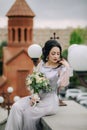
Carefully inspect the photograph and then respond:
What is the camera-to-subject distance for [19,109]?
4.98m

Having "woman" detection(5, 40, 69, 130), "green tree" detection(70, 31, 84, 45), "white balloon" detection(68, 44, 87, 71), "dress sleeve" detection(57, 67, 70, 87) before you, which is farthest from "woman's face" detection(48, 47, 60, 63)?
"green tree" detection(70, 31, 84, 45)

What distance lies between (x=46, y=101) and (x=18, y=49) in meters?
29.4

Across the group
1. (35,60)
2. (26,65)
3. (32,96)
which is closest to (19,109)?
(32,96)

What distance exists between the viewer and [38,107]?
16.6ft

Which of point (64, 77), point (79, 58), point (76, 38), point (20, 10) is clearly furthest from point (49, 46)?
point (76, 38)

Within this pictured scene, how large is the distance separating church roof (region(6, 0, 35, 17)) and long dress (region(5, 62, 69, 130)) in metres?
30.0

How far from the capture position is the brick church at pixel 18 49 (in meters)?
34.3

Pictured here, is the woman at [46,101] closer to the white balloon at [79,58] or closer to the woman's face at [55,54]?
the woman's face at [55,54]

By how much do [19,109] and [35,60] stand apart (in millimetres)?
1279

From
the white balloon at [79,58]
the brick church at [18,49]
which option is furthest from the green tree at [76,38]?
the white balloon at [79,58]

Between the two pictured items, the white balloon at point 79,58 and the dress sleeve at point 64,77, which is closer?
the white balloon at point 79,58

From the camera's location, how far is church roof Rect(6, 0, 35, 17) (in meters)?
35.1

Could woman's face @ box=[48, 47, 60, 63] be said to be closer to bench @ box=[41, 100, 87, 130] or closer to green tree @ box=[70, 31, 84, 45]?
bench @ box=[41, 100, 87, 130]

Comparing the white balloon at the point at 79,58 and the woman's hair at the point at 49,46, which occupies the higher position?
the white balloon at the point at 79,58
